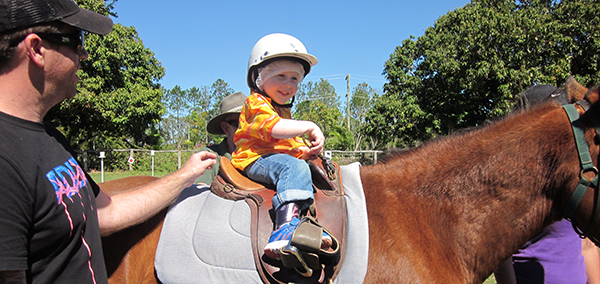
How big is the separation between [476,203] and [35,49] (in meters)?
→ 2.04

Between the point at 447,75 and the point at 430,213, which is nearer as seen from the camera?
the point at 430,213

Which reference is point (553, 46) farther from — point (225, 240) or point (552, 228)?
point (225, 240)

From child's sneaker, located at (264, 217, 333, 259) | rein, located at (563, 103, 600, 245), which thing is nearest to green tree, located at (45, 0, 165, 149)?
child's sneaker, located at (264, 217, 333, 259)

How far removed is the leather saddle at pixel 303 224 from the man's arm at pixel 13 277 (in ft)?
2.81

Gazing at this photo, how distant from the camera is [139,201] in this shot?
1.75 metres

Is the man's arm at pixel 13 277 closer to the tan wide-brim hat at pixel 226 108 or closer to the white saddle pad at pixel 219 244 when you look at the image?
the white saddle pad at pixel 219 244

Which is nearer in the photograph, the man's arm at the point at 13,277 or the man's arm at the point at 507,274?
the man's arm at the point at 13,277

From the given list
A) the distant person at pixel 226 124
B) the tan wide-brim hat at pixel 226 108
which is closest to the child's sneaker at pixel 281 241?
the distant person at pixel 226 124

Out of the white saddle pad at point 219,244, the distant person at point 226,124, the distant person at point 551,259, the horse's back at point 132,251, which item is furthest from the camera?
the distant person at point 226,124

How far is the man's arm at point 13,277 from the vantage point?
0.95 meters

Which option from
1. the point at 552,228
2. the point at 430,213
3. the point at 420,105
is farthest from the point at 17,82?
the point at 420,105

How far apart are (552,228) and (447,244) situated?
143 centimetres

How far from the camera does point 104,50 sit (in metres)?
19.3

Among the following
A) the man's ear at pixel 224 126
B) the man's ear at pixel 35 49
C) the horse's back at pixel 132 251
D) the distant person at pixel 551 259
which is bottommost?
the distant person at pixel 551 259
